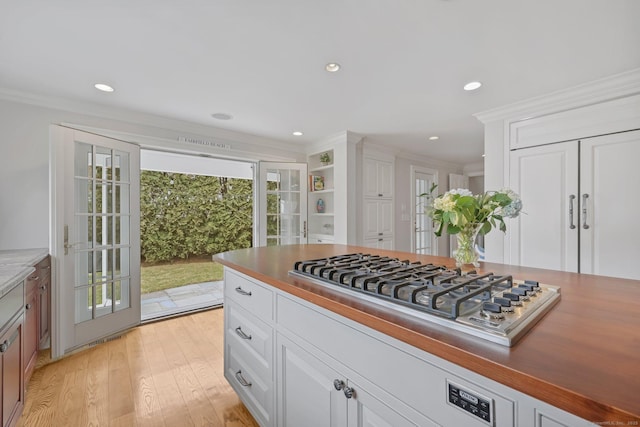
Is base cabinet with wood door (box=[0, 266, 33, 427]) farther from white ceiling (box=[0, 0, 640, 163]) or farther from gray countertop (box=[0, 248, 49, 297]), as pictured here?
white ceiling (box=[0, 0, 640, 163])

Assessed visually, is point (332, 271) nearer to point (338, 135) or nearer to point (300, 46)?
point (300, 46)

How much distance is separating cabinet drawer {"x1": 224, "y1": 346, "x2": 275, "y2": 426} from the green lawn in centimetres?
359

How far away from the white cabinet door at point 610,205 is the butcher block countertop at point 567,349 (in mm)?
1964

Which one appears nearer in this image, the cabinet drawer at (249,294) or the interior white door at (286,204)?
the cabinet drawer at (249,294)

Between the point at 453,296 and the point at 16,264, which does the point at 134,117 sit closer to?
the point at 16,264

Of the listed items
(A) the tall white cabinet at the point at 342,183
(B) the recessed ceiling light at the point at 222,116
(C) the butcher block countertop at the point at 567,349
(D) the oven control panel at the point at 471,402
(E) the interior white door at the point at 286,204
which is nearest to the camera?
(C) the butcher block countertop at the point at 567,349

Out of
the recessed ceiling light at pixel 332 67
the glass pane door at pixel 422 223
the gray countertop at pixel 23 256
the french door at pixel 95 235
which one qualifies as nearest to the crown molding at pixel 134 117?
the french door at pixel 95 235

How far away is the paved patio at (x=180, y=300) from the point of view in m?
3.53

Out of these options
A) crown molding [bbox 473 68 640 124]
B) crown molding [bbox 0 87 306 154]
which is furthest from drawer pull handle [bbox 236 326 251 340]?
crown molding [bbox 473 68 640 124]

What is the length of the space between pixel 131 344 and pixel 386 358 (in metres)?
2.86

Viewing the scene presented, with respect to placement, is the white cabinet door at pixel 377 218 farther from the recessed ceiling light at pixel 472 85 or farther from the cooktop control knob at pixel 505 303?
the cooktop control knob at pixel 505 303

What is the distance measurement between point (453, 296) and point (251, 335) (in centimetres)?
110

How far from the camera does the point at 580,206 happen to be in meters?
2.51

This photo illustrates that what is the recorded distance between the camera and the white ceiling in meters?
1.50
